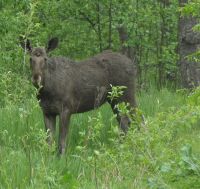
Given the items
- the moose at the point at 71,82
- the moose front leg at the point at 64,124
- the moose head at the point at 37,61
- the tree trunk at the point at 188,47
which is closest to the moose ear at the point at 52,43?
the moose at the point at 71,82

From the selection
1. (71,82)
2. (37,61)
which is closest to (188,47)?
(71,82)

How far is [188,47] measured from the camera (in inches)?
618

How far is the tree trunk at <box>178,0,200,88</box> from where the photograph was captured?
15484 millimetres

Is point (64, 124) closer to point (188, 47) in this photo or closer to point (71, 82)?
point (71, 82)

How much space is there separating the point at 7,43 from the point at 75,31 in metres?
5.41

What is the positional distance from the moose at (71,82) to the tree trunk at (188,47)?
2.88 meters

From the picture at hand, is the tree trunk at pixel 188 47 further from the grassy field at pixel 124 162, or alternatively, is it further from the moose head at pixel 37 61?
the grassy field at pixel 124 162

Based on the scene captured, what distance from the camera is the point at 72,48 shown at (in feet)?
73.2

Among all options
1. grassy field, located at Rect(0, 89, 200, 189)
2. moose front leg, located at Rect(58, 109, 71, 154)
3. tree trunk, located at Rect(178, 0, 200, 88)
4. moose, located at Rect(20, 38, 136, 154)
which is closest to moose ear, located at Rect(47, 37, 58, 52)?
moose, located at Rect(20, 38, 136, 154)

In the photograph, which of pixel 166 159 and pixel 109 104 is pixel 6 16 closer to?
pixel 109 104

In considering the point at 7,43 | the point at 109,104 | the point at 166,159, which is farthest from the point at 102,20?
the point at 166,159

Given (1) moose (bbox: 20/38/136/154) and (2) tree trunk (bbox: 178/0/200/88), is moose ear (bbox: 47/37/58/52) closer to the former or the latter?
(1) moose (bbox: 20/38/136/154)

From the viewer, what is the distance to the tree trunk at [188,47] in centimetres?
1548

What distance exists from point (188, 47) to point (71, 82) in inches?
182
